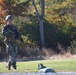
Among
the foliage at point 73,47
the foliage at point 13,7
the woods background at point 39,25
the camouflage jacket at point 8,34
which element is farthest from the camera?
the foliage at point 13,7

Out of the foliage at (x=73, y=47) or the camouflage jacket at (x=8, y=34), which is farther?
the foliage at (x=73, y=47)

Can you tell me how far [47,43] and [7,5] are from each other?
561 cm

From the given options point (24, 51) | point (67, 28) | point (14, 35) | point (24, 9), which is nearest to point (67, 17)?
point (67, 28)

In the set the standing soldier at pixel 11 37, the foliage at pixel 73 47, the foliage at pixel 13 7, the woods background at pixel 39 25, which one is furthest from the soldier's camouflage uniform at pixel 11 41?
the foliage at pixel 13 7

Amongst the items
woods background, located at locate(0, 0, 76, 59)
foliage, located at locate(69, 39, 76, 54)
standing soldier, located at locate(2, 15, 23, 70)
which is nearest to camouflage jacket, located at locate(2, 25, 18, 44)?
standing soldier, located at locate(2, 15, 23, 70)

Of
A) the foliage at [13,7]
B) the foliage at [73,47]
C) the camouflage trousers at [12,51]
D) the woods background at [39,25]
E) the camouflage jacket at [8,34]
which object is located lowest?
the camouflage trousers at [12,51]

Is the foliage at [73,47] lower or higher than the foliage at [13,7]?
lower

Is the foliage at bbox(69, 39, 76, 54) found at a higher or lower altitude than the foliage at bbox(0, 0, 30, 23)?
lower

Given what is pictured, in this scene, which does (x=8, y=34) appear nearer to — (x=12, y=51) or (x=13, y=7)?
(x=12, y=51)

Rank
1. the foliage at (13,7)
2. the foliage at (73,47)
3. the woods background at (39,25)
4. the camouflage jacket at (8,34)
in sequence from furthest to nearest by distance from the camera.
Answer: the foliage at (13,7) → the woods background at (39,25) → the foliage at (73,47) → the camouflage jacket at (8,34)

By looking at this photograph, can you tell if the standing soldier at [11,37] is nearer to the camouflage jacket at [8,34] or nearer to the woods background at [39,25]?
the camouflage jacket at [8,34]

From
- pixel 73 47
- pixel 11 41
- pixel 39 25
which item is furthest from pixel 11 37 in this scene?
pixel 39 25

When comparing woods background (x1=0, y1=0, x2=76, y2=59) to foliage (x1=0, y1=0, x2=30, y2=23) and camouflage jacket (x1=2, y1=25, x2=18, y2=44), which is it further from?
camouflage jacket (x1=2, y1=25, x2=18, y2=44)

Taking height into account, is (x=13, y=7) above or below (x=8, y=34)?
above
